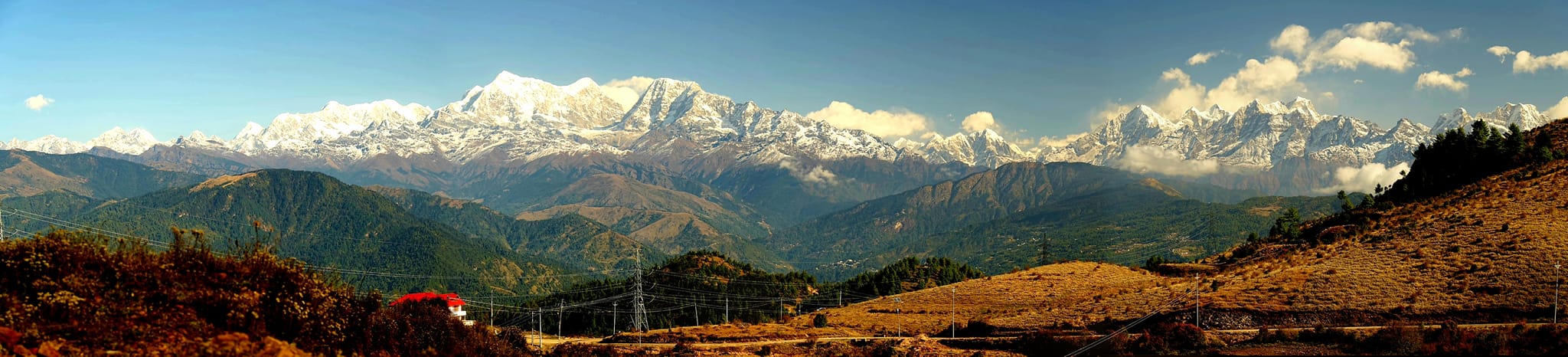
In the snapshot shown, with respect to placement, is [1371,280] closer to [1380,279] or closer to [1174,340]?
[1380,279]

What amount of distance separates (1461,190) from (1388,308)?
4324cm

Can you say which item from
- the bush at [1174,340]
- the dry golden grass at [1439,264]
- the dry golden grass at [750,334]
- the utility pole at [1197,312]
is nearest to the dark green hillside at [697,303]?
the dry golden grass at [750,334]

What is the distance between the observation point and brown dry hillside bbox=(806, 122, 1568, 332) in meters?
44.1

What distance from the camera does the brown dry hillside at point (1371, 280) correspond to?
44094 millimetres

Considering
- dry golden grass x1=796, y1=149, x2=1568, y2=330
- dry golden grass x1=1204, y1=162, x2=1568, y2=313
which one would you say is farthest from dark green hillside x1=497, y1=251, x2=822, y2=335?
dry golden grass x1=1204, y1=162, x2=1568, y2=313

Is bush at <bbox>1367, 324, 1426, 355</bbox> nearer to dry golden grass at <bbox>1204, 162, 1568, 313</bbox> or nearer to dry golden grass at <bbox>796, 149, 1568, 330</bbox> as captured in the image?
dry golden grass at <bbox>796, 149, 1568, 330</bbox>

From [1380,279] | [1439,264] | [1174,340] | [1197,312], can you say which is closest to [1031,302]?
[1197,312]

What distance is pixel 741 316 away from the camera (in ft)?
516

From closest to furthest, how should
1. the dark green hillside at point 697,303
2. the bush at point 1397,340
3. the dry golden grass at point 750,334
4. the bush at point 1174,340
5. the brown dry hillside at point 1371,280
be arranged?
the bush at point 1397,340, the bush at point 1174,340, the brown dry hillside at point 1371,280, the dry golden grass at point 750,334, the dark green hillside at point 697,303

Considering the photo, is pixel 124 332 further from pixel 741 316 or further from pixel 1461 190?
pixel 741 316

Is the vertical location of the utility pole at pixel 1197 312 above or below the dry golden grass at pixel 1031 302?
above

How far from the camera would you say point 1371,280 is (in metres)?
49.2

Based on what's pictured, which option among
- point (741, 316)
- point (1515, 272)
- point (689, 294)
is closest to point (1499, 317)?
point (1515, 272)

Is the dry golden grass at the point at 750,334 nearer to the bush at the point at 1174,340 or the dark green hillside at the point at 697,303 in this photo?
the bush at the point at 1174,340
